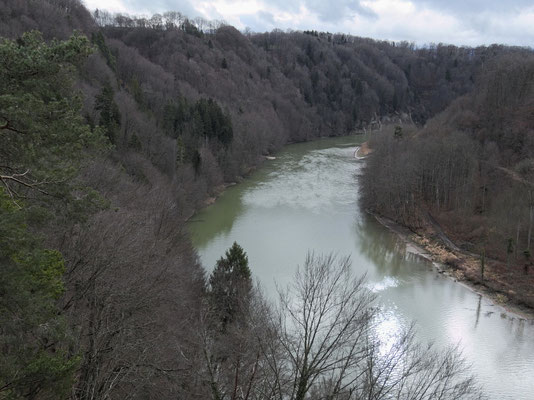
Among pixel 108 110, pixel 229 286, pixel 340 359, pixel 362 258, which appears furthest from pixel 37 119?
pixel 108 110

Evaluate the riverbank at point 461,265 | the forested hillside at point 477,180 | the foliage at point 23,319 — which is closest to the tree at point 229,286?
the foliage at point 23,319

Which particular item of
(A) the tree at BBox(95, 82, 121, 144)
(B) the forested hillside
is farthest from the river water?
(A) the tree at BBox(95, 82, 121, 144)

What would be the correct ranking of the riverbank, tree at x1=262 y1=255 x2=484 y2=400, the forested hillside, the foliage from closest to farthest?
1. the foliage
2. tree at x1=262 y1=255 x2=484 y2=400
3. the riverbank
4. the forested hillside

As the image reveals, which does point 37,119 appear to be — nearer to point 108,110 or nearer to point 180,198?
point 180,198

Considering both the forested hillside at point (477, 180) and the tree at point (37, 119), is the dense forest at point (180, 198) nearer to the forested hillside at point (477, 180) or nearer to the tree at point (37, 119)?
the tree at point (37, 119)

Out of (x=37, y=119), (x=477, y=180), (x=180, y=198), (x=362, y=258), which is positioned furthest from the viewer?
(x=477, y=180)

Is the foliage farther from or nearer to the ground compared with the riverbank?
farther from the ground

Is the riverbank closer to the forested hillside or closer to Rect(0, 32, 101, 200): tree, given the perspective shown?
the forested hillside
